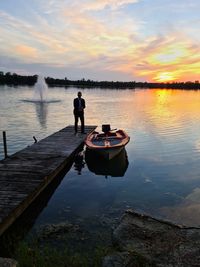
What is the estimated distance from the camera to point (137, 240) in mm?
6523

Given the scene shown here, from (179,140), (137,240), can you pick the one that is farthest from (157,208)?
(179,140)

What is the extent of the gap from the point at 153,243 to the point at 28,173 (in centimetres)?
636

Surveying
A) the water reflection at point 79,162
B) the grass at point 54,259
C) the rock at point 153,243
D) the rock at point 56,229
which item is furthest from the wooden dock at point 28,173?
the rock at point 153,243

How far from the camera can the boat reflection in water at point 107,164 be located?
15.0m

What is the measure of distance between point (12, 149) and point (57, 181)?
19.0 ft

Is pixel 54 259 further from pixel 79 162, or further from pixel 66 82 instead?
pixel 66 82

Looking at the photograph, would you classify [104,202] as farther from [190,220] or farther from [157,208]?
[190,220]

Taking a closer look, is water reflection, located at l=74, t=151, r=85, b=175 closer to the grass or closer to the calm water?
the calm water

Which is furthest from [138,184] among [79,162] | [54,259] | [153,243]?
[54,259]

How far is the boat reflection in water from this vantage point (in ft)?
49.2

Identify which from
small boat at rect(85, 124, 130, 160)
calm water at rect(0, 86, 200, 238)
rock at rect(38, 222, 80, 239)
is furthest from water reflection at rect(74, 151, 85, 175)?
rock at rect(38, 222, 80, 239)

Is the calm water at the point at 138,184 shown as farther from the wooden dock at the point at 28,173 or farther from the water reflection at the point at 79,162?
the wooden dock at the point at 28,173

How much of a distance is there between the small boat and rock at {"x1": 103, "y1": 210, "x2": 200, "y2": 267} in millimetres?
7811

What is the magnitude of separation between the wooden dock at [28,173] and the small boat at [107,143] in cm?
115
